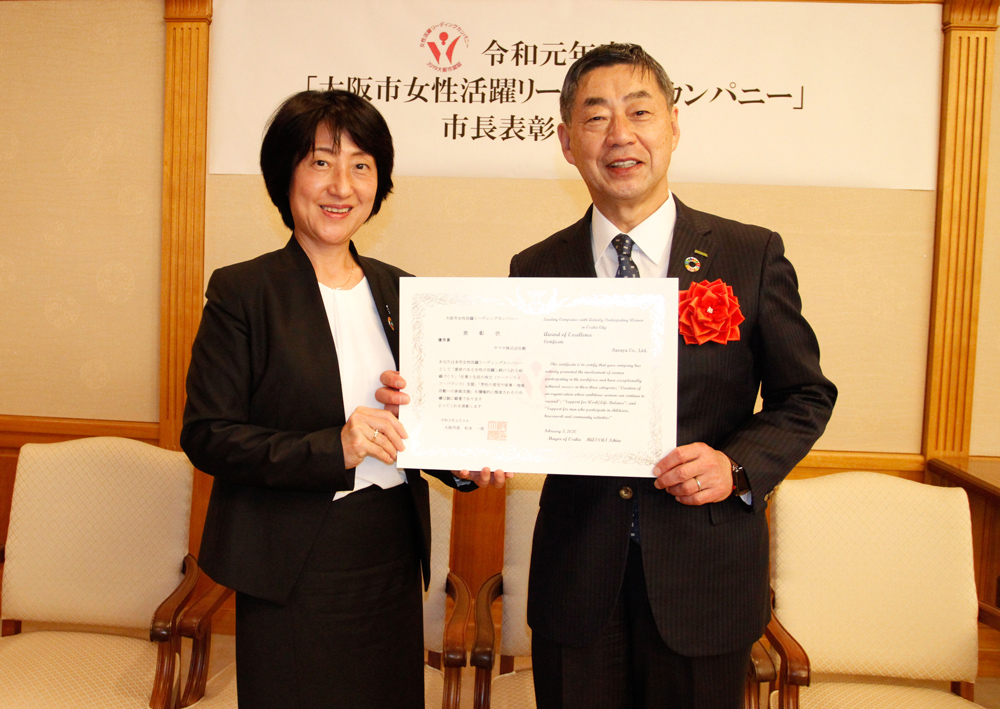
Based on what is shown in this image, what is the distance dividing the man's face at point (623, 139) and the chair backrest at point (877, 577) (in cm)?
138

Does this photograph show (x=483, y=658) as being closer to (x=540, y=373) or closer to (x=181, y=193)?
(x=540, y=373)

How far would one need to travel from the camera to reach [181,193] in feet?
10.2

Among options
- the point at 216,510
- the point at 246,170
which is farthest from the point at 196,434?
the point at 246,170

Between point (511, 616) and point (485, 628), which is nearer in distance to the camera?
point (485, 628)

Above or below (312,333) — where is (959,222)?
above

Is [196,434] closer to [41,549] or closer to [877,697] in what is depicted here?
[41,549]

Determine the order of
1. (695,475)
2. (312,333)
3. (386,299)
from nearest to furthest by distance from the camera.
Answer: (695,475) → (312,333) → (386,299)

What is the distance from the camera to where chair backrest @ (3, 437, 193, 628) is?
235 cm

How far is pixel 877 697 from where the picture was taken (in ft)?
6.67

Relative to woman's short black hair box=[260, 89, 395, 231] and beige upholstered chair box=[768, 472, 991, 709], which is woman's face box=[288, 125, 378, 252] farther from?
beige upholstered chair box=[768, 472, 991, 709]

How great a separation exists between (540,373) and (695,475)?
1.17 feet

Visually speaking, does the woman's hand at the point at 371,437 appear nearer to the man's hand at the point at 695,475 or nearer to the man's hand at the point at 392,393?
the man's hand at the point at 392,393

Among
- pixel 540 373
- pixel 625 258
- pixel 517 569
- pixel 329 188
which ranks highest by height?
pixel 329 188

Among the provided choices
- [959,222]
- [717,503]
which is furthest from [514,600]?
[959,222]
